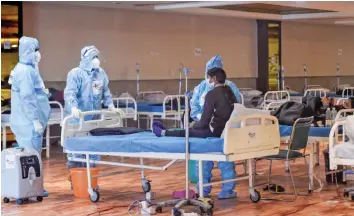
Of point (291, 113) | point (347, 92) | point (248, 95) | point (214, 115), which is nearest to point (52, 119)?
point (291, 113)

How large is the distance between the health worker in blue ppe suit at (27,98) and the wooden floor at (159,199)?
49cm

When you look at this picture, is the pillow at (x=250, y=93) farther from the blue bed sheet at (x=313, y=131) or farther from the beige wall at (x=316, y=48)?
the blue bed sheet at (x=313, y=131)

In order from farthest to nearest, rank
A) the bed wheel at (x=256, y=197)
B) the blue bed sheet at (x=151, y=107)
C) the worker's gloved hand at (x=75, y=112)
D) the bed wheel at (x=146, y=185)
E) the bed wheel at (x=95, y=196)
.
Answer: the blue bed sheet at (x=151, y=107) < the bed wheel at (x=146, y=185) < the worker's gloved hand at (x=75, y=112) < the bed wheel at (x=95, y=196) < the bed wheel at (x=256, y=197)

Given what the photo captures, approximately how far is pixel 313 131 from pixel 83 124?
7.21ft

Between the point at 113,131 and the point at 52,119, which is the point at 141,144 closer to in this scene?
the point at 113,131

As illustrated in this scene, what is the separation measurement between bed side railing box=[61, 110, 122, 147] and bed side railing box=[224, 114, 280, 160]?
1.57 meters

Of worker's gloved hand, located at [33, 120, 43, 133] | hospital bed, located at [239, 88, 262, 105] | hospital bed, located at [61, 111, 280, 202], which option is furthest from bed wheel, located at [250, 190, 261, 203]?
hospital bed, located at [239, 88, 262, 105]

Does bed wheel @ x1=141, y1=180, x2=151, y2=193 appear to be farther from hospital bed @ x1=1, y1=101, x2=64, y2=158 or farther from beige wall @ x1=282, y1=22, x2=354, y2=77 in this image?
beige wall @ x1=282, y1=22, x2=354, y2=77

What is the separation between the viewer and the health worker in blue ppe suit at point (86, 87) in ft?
22.8

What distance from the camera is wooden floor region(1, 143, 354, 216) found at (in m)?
5.85

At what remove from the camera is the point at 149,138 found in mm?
5801

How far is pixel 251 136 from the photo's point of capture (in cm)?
560

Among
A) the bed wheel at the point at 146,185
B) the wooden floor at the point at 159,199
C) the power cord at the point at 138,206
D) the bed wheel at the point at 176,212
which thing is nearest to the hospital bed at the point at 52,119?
the wooden floor at the point at 159,199

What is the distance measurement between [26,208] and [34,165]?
41cm
